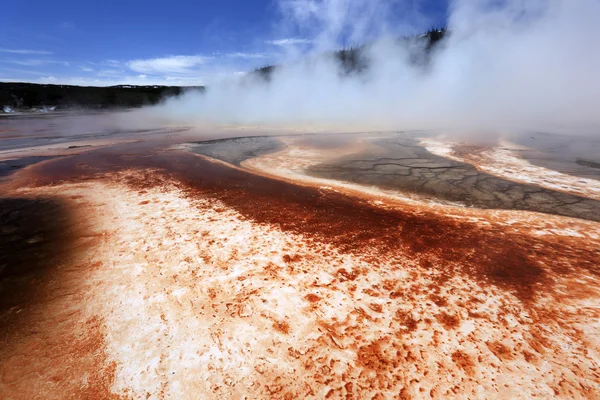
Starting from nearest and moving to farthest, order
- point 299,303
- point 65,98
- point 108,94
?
1. point 299,303
2. point 65,98
3. point 108,94

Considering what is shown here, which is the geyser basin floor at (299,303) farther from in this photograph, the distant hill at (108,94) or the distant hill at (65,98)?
the distant hill at (65,98)

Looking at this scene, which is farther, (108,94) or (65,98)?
(108,94)

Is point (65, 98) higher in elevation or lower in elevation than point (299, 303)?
higher

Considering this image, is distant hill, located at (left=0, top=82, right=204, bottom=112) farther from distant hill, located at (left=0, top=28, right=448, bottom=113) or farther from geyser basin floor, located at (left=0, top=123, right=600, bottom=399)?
geyser basin floor, located at (left=0, top=123, right=600, bottom=399)

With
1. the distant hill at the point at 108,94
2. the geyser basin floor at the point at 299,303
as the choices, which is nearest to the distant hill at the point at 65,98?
the distant hill at the point at 108,94

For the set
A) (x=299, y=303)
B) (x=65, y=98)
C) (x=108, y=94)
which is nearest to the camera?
(x=299, y=303)

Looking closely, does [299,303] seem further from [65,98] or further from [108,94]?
[108,94]

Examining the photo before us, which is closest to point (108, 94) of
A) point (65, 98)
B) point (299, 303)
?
point (65, 98)

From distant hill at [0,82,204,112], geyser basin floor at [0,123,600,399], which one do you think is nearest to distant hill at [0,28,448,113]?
distant hill at [0,82,204,112]
